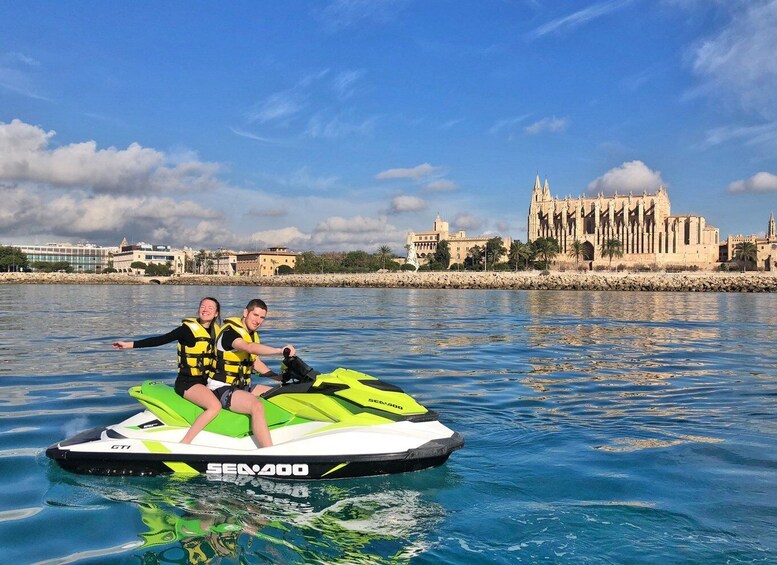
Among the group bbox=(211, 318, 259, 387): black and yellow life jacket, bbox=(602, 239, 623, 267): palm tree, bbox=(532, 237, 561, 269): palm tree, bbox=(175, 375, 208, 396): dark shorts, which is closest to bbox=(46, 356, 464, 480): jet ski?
bbox=(175, 375, 208, 396): dark shorts

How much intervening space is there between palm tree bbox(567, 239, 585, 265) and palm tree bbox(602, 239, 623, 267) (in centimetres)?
521

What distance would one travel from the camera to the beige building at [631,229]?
141 meters

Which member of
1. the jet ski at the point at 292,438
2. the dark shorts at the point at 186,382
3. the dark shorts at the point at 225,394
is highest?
the dark shorts at the point at 186,382

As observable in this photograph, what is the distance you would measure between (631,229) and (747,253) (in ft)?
80.2

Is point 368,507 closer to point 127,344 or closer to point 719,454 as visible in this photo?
point 127,344

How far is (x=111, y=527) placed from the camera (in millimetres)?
5082

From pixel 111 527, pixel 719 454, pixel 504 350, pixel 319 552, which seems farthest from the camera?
pixel 504 350

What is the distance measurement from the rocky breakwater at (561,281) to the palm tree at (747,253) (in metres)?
35.1

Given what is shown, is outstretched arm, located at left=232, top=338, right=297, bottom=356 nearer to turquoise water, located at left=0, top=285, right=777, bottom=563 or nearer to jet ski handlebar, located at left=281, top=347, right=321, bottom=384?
jet ski handlebar, located at left=281, top=347, right=321, bottom=384

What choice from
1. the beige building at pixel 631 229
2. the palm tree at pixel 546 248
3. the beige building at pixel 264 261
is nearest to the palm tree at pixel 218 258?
the beige building at pixel 264 261

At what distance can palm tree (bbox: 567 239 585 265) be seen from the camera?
5856 inches

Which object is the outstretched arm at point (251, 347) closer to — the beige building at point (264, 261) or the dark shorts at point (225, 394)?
the dark shorts at point (225, 394)

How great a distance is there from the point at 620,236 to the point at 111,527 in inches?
6028

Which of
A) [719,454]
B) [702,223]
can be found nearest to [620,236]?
[702,223]
